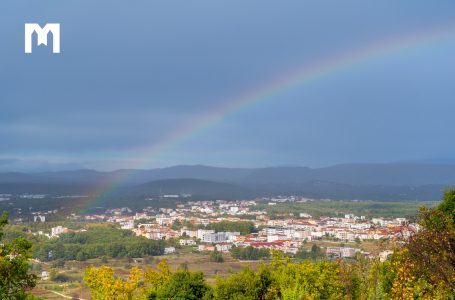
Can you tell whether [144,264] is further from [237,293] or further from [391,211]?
[391,211]

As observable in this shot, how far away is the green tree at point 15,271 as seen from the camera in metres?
11.4

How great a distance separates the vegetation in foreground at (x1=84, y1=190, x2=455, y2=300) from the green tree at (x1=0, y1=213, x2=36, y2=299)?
544cm

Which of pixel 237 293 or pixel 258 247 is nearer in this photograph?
pixel 237 293

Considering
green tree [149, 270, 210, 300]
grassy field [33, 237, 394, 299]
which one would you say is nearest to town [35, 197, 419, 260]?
grassy field [33, 237, 394, 299]

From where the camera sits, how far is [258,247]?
6744 cm

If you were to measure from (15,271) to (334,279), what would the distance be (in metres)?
10.3

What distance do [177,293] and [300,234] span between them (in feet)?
212

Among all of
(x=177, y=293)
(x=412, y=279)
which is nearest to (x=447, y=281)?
(x=412, y=279)

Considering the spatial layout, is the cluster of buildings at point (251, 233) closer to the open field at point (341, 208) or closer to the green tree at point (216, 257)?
the open field at point (341, 208)

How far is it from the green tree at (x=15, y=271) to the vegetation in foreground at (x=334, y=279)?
17.9ft

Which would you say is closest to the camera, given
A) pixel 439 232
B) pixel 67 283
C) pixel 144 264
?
pixel 439 232

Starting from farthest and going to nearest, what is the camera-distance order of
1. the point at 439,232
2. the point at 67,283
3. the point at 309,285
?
the point at 67,283
the point at 309,285
the point at 439,232

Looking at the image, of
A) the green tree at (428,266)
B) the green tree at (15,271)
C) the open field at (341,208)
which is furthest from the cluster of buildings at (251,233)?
the green tree at (15,271)

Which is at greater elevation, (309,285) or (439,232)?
(439,232)
